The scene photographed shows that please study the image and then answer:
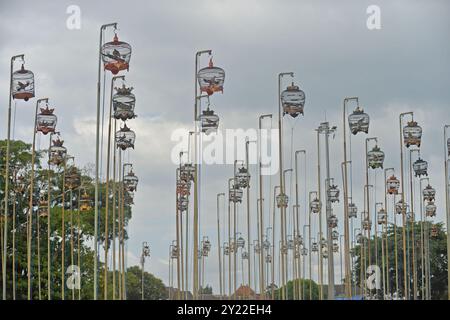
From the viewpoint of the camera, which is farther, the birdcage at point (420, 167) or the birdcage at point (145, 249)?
the birdcage at point (145, 249)

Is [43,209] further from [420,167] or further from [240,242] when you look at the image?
[420,167]

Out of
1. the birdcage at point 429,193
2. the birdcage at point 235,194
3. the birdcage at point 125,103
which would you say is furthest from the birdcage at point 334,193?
the birdcage at point 125,103

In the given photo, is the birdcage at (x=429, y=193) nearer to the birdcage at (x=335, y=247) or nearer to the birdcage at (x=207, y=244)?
the birdcage at (x=207, y=244)

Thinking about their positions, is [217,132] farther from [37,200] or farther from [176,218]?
[37,200]

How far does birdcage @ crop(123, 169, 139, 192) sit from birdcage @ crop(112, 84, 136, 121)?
2.79 metres

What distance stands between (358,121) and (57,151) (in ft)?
18.6

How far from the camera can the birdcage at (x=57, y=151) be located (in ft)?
51.5

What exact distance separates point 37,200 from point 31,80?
9.52 m

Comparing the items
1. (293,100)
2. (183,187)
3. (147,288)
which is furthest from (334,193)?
(147,288)

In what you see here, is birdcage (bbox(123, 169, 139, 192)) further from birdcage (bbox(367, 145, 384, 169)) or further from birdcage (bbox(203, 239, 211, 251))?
birdcage (bbox(203, 239, 211, 251))

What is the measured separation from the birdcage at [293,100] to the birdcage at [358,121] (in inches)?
58.9

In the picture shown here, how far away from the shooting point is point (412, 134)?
14.9 meters
